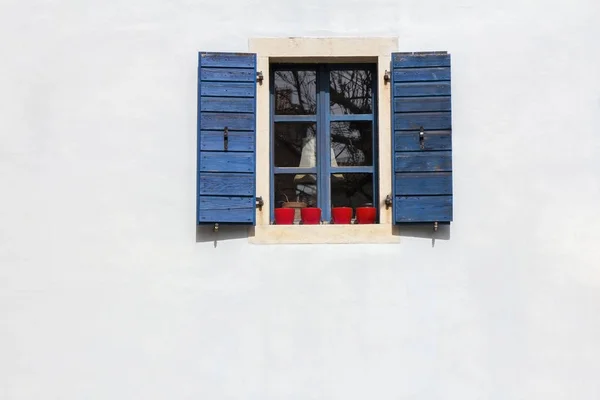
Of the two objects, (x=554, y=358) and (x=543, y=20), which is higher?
(x=543, y=20)

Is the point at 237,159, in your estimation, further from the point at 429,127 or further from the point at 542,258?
the point at 542,258

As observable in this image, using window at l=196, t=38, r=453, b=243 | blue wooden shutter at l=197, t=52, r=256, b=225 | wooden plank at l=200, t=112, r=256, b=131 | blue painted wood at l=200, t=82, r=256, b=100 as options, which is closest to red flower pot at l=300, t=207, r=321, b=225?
window at l=196, t=38, r=453, b=243

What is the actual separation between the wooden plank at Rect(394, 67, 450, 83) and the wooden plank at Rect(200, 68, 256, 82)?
875 millimetres

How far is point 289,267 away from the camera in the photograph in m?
5.59

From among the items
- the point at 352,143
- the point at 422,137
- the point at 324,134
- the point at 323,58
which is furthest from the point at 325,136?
the point at 422,137

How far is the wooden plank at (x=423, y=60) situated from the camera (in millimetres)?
5672

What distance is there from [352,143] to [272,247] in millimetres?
864

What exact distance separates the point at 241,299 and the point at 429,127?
149 cm

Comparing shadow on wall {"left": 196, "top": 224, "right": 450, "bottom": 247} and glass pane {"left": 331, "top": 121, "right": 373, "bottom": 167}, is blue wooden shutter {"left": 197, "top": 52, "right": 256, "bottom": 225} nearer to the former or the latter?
shadow on wall {"left": 196, "top": 224, "right": 450, "bottom": 247}

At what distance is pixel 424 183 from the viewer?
5586 mm

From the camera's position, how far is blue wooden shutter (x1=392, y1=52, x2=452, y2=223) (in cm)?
557

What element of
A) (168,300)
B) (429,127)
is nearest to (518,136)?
(429,127)

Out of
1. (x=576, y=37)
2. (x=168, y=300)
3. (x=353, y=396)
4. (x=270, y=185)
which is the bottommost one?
(x=353, y=396)

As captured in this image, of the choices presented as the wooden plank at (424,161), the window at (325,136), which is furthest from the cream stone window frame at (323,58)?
the wooden plank at (424,161)
